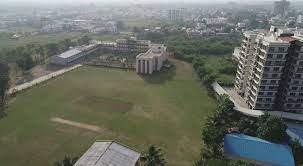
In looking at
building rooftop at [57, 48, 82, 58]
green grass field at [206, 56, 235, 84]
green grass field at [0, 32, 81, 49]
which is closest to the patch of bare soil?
green grass field at [206, 56, 235, 84]

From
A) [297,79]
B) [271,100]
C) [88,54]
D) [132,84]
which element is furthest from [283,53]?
[88,54]

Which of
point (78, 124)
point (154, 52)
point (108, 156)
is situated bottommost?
point (78, 124)

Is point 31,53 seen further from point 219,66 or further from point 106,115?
point 219,66

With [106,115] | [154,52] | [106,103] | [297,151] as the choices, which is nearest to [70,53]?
[154,52]

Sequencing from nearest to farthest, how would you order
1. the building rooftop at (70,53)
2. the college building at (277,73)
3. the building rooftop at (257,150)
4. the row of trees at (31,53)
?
the building rooftop at (257,150), the college building at (277,73), the row of trees at (31,53), the building rooftop at (70,53)

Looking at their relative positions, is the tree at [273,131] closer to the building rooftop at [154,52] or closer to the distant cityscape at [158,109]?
the distant cityscape at [158,109]

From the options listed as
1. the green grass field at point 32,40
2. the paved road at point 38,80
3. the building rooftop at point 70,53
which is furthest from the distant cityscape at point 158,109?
the green grass field at point 32,40

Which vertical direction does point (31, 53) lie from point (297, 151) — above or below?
above

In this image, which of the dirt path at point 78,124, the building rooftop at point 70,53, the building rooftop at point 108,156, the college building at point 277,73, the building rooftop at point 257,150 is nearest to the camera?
the building rooftop at point 108,156
